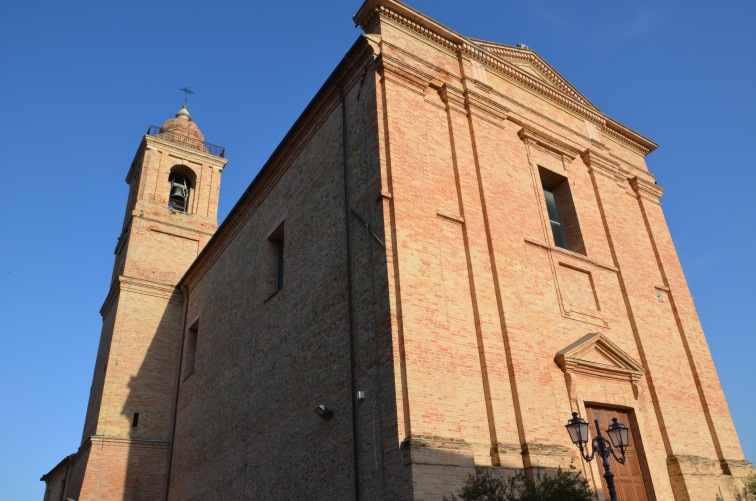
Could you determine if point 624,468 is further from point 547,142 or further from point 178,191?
point 178,191

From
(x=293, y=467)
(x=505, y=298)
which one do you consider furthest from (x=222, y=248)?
(x=505, y=298)

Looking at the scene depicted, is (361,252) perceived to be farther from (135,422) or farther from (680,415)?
(135,422)

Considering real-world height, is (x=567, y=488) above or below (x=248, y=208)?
below

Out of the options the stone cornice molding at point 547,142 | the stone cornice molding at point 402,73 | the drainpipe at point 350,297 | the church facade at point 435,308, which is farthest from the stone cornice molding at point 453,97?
the drainpipe at point 350,297

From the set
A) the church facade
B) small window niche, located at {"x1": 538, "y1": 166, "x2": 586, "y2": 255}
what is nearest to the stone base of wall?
the church facade

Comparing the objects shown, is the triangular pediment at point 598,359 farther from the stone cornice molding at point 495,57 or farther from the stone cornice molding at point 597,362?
the stone cornice molding at point 495,57

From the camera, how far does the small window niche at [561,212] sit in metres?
11.9

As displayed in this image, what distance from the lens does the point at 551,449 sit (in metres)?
8.34

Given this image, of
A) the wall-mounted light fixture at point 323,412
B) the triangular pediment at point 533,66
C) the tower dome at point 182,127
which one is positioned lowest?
the wall-mounted light fixture at point 323,412

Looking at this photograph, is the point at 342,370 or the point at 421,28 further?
the point at 421,28

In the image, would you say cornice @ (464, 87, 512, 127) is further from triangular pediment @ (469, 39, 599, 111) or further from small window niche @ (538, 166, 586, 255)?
small window niche @ (538, 166, 586, 255)

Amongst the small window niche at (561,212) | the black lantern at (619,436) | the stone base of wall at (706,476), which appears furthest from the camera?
the small window niche at (561,212)

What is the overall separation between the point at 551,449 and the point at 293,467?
13.8 feet

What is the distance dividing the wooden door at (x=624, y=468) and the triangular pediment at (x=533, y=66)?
7141 mm
